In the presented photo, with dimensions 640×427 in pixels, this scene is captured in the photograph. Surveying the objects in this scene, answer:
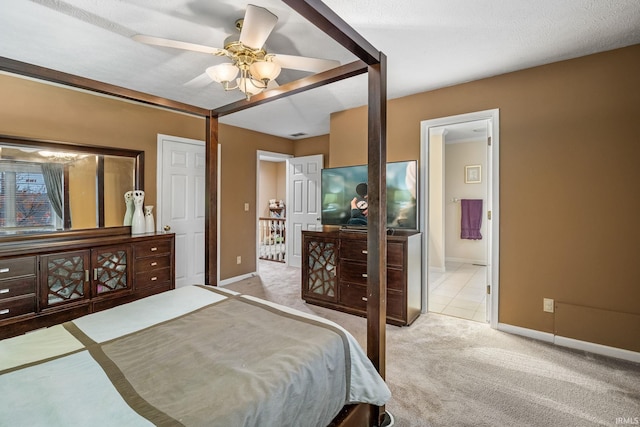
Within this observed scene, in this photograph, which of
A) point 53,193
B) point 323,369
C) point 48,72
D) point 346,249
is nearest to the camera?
point 323,369

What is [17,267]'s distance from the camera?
2.40m

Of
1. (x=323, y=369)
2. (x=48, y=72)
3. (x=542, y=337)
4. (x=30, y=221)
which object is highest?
(x=48, y=72)

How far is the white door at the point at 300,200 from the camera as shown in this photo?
534cm

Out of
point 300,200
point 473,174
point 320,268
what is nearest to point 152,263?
point 320,268

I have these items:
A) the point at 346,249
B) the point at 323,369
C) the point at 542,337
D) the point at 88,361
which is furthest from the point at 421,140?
the point at 88,361

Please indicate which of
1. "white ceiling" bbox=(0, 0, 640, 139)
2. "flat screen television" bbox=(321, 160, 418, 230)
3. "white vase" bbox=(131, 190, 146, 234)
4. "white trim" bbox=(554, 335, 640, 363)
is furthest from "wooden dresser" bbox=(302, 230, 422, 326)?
"white vase" bbox=(131, 190, 146, 234)

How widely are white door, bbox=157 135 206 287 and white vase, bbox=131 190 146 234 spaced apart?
306 millimetres

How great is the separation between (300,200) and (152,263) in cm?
284

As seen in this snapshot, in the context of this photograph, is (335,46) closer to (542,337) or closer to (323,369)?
(323,369)

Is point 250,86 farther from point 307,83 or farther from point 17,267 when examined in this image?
point 17,267

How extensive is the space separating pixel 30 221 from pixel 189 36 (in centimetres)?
232

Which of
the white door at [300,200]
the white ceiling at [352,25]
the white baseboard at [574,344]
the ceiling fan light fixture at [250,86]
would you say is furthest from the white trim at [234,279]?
the white baseboard at [574,344]

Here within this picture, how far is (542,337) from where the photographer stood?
268 cm

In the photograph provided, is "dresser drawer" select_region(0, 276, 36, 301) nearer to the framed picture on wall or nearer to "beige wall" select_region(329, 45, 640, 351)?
"beige wall" select_region(329, 45, 640, 351)
